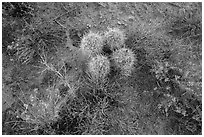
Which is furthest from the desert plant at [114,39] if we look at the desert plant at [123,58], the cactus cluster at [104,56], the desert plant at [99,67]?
the desert plant at [99,67]

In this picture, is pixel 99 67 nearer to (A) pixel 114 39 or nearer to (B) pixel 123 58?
(B) pixel 123 58

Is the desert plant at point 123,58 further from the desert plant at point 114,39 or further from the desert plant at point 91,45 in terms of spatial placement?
the desert plant at point 91,45

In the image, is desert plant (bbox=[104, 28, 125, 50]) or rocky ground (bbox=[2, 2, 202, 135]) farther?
Result: desert plant (bbox=[104, 28, 125, 50])

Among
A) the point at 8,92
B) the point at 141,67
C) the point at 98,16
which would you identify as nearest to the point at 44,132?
the point at 8,92

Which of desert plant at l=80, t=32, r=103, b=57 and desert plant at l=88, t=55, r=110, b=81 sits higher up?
desert plant at l=80, t=32, r=103, b=57

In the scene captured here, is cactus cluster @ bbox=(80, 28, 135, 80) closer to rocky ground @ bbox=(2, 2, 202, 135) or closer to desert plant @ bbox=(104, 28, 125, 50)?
desert plant @ bbox=(104, 28, 125, 50)

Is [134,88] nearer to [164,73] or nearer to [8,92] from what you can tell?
[164,73]

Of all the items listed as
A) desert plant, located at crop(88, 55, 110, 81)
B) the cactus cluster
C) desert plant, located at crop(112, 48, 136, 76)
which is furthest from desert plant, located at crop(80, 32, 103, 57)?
desert plant, located at crop(112, 48, 136, 76)
